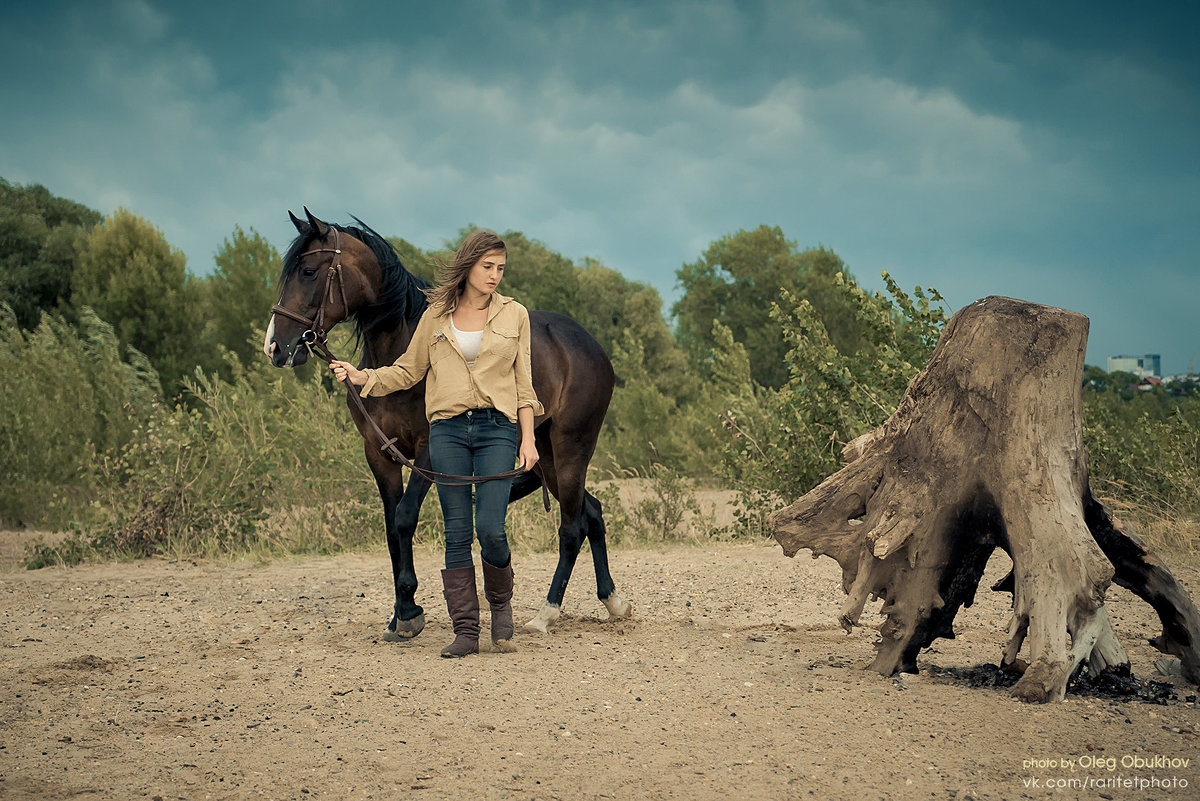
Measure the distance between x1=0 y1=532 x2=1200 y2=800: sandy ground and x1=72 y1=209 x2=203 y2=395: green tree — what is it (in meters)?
18.3

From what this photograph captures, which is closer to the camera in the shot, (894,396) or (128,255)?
(894,396)

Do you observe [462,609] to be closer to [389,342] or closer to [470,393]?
[470,393]

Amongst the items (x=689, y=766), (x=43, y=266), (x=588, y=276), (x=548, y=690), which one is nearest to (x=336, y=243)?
(x=548, y=690)

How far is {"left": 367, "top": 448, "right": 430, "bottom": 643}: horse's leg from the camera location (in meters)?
5.27

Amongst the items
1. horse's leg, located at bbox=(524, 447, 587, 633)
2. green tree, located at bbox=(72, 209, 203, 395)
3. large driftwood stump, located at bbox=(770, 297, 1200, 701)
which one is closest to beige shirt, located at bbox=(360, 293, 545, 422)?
horse's leg, located at bbox=(524, 447, 587, 633)

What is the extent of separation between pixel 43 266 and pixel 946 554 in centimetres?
2777

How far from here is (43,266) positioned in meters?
25.9

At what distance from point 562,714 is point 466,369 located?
1799 mm

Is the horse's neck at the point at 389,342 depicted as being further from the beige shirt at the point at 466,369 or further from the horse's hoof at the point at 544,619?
the horse's hoof at the point at 544,619

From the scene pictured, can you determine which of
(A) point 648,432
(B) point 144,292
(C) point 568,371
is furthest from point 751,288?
(C) point 568,371

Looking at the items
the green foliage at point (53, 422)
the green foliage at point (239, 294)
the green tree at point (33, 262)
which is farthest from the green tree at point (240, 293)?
the green foliage at point (53, 422)

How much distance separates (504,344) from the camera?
4910mm

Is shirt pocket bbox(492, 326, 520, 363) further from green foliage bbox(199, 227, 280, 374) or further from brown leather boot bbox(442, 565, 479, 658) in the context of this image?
green foliage bbox(199, 227, 280, 374)

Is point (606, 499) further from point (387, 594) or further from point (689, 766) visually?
point (689, 766)
